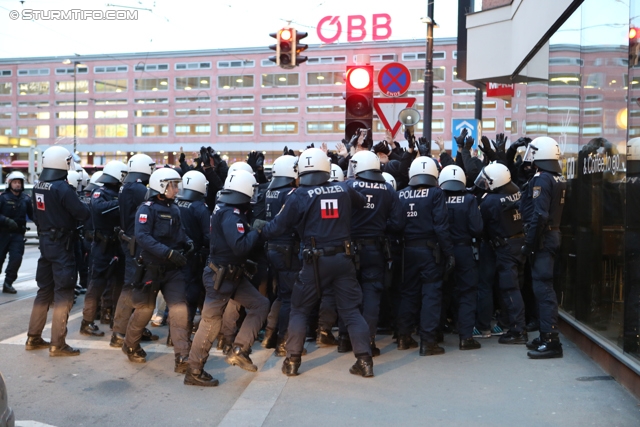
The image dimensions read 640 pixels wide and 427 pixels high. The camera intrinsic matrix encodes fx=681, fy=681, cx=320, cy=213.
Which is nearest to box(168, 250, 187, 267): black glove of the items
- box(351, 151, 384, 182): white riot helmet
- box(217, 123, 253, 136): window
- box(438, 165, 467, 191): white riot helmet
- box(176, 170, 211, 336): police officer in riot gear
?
box(176, 170, 211, 336): police officer in riot gear

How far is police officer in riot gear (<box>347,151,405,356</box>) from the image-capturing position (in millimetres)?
7230

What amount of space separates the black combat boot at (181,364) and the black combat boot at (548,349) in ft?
11.8

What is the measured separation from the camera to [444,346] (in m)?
8.02

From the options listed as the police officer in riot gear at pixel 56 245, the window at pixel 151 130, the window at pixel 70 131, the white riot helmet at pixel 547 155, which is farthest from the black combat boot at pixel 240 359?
the window at pixel 70 131

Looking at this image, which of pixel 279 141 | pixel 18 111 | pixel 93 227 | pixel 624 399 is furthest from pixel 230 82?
pixel 624 399

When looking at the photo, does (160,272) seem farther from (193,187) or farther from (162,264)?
(193,187)

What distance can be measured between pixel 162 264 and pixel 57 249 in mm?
1503

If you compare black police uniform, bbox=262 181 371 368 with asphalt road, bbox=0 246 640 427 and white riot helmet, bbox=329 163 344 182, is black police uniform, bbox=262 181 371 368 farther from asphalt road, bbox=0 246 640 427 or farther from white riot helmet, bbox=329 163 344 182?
white riot helmet, bbox=329 163 344 182

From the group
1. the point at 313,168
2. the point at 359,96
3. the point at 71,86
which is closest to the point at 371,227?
the point at 313,168

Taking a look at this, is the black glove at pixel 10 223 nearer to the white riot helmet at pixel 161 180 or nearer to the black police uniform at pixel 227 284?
the white riot helmet at pixel 161 180

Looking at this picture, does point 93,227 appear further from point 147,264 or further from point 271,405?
point 271,405

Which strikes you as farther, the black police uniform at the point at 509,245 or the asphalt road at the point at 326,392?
the black police uniform at the point at 509,245

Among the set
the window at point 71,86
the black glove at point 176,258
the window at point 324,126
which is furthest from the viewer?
the window at point 71,86

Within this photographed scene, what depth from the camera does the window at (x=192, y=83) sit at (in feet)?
225
